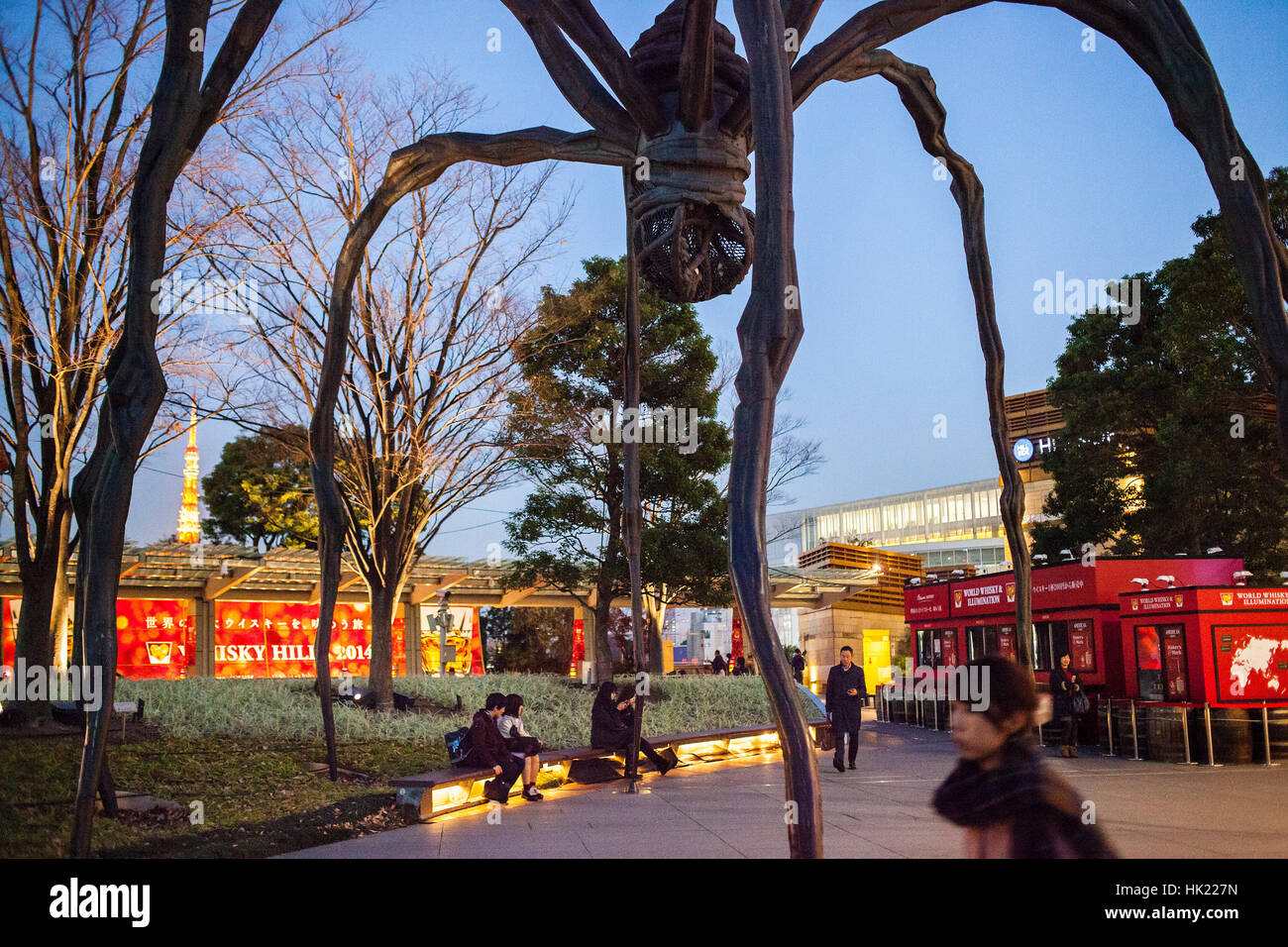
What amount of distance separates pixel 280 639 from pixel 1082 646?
23.2 meters

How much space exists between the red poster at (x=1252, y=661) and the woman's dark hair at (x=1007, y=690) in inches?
575

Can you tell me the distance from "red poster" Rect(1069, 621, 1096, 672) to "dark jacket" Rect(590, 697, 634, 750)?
10.3m

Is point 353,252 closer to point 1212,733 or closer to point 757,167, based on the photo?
point 757,167

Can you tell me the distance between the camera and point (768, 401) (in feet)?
7.06

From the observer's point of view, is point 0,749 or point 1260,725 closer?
point 0,749

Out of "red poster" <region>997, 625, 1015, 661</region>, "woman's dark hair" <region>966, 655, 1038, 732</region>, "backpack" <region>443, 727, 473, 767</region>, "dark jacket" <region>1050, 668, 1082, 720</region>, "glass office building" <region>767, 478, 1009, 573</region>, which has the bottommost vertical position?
"dark jacket" <region>1050, 668, 1082, 720</region>

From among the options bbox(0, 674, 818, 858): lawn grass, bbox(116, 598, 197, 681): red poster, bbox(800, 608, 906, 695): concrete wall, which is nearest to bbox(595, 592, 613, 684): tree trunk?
bbox(0, 674, 818, 858): lawn grass

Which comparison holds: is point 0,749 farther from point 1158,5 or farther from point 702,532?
point 702,532

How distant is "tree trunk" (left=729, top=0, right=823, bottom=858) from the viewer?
6.82 ft

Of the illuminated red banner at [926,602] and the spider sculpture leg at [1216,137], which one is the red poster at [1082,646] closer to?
the illuminated red banner at [926,602]

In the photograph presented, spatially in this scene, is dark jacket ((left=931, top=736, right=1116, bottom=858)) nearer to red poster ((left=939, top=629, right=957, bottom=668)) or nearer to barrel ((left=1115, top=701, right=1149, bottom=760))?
barrel ((left=1115, top=701, right=1149, bottom=760))

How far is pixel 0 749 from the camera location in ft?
30.7
